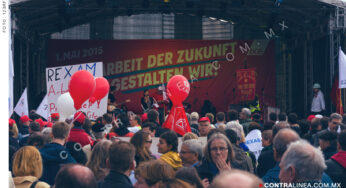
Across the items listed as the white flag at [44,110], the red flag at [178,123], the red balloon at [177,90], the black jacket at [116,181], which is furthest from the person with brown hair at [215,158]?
the white flag at [44,110]

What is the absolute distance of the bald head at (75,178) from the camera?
306 cm

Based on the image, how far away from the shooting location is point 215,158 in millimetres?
4371

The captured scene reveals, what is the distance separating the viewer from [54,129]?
5188 millimetres

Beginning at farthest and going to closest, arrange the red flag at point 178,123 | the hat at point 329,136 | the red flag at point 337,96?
the red flag at point 337,96, the red flag at point 178,123, the hat at point 329,136

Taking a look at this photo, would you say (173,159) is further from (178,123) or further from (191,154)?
(178,123)

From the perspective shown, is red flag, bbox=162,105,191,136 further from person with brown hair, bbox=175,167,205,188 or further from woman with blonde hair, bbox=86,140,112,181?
person with brown hair, bbox=175,167,205,188

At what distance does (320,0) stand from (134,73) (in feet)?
30.2

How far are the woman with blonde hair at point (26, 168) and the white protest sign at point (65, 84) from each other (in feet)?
16.9

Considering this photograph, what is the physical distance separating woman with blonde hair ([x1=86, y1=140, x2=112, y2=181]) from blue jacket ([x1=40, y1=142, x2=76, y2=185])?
2.21 feet

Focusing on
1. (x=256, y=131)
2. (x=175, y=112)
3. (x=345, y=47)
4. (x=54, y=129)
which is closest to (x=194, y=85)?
(x=345, y=47)

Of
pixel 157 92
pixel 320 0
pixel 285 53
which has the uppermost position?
pixel 320 0

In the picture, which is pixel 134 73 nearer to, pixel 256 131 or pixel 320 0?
pixel 320 0

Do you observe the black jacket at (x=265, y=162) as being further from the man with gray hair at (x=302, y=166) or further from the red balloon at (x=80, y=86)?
the red balloon at (x=80, y=86)

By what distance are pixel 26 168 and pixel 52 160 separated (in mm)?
798
